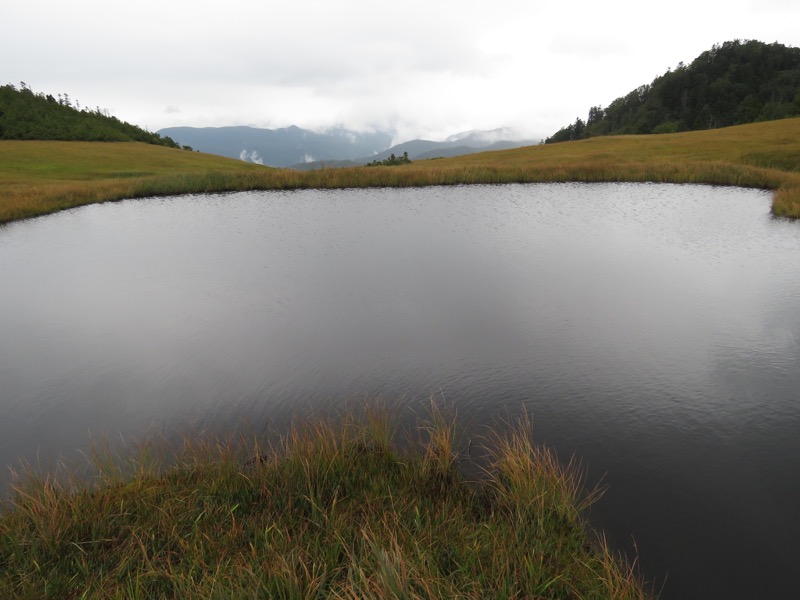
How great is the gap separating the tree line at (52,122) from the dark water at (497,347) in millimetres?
72089

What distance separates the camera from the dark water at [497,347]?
5.81 metres

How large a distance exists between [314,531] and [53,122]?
10514 cm

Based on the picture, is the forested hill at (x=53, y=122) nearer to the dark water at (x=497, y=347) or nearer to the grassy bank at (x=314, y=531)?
the dark water at (x=497, y=347)

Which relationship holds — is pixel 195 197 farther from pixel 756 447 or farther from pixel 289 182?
pixel 756 447

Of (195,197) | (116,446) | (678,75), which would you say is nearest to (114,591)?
(116,446)

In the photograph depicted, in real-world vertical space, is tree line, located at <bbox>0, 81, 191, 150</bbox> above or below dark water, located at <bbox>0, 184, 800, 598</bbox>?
above

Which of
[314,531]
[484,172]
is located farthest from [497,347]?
[484,172]

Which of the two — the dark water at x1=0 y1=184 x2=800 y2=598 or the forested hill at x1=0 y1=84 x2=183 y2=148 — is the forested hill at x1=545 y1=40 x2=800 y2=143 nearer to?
the dark water at x1=0 y1=184 x2=800 y2=598

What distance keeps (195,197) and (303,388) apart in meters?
Answer: 30.3

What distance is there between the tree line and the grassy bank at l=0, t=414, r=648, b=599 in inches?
3691

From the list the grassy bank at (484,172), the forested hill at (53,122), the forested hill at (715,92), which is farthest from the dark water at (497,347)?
the forested hill at (715,92)

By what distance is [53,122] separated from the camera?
80.5 meters

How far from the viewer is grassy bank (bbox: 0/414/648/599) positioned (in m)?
3.68

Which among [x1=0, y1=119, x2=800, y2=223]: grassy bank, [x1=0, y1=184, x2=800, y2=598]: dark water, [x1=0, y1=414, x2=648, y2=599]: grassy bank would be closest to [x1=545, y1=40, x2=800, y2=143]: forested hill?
[x1=0, y1=119, x2=800, y2=223]: grassy bank
